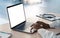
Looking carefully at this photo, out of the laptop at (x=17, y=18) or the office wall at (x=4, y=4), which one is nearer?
the laptop at (x=17, y=18)

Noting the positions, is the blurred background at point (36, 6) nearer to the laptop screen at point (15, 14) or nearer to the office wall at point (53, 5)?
the office wall at point (53, 5)

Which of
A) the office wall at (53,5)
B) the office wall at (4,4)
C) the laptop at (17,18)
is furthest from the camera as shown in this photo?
the office wall at (53,5)

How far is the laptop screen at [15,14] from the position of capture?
4.21 feet

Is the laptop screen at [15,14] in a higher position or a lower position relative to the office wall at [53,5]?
higher

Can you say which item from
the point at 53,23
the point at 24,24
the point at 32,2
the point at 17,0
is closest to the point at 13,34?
the point at 24,24

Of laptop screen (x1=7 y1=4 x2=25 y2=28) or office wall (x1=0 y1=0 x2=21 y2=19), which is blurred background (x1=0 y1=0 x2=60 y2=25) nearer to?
office wall (x1=0 y1=0 x2=21 y2=19)

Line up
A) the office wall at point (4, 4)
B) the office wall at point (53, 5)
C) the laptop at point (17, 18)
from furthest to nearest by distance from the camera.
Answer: the office wall at point (53, 5) < the office wall at point (4, 4) < the laptop at point (17, 18)

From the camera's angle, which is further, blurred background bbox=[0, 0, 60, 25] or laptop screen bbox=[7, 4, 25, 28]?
blurred background bbox=[0, 0, 60, 25]

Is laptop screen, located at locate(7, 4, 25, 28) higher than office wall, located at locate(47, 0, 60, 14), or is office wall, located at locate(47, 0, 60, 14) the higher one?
laptop screen, located at locate(7, 4, 25, 28)

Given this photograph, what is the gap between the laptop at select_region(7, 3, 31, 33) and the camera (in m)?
1.27

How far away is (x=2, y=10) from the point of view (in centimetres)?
266

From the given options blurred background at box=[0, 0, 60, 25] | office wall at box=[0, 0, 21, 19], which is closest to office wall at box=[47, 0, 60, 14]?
blurred background at box=[0, 0, 60, 25]

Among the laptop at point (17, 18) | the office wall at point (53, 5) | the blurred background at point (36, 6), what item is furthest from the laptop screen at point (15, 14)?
the office wall at point (53, 5)

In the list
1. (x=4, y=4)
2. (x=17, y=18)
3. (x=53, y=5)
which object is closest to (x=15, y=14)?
(x=17, y=18)
